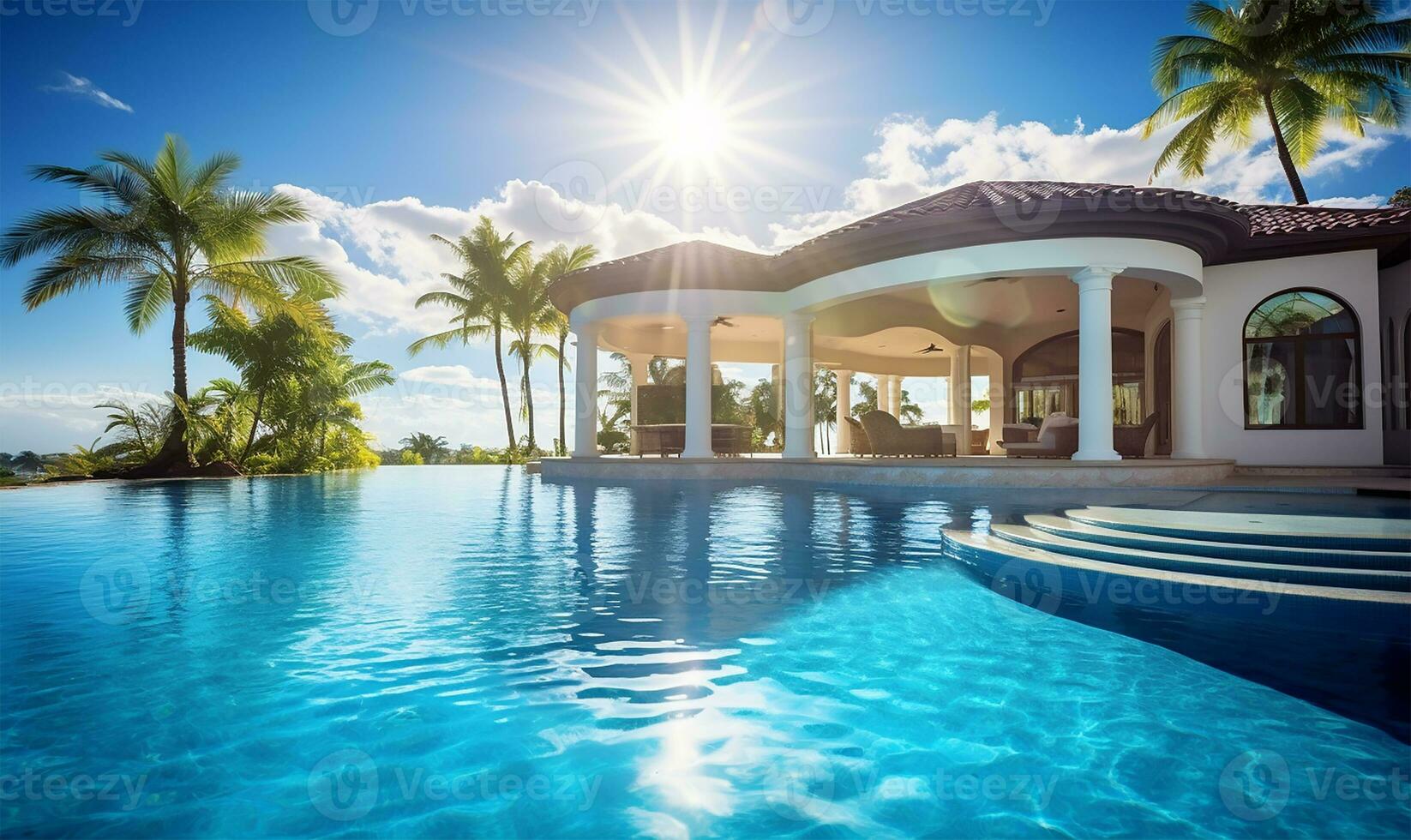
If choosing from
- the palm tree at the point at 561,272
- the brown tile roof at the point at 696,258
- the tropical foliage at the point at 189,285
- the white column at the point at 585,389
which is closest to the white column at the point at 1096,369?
the brown tile roof at the point at 696,258

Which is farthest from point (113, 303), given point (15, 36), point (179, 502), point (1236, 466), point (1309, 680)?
point (1236, 466)

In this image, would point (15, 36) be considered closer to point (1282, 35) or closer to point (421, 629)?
point (421, 629)

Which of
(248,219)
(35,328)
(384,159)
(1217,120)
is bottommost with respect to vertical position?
(35,328)

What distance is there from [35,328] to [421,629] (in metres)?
20.0

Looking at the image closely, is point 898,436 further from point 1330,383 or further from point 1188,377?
point 1330,383

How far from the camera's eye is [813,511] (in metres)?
8.89

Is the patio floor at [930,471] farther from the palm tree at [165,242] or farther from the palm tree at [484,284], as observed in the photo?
the palm tree at [484,284]

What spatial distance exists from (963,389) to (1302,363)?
28.7ft

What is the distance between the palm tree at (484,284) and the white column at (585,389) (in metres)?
10.7

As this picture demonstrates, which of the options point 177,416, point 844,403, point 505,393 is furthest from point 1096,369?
point 505,393

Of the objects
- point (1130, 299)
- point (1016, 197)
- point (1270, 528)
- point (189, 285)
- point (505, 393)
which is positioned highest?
point (1016, 197)

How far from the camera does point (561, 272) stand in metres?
28.6

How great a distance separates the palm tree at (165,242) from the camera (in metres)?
15.8

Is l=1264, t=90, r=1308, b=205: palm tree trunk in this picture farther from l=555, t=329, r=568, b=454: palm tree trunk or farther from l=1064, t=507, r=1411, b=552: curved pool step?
l=555, t=329, r=568, b=454: palm tree trunk
